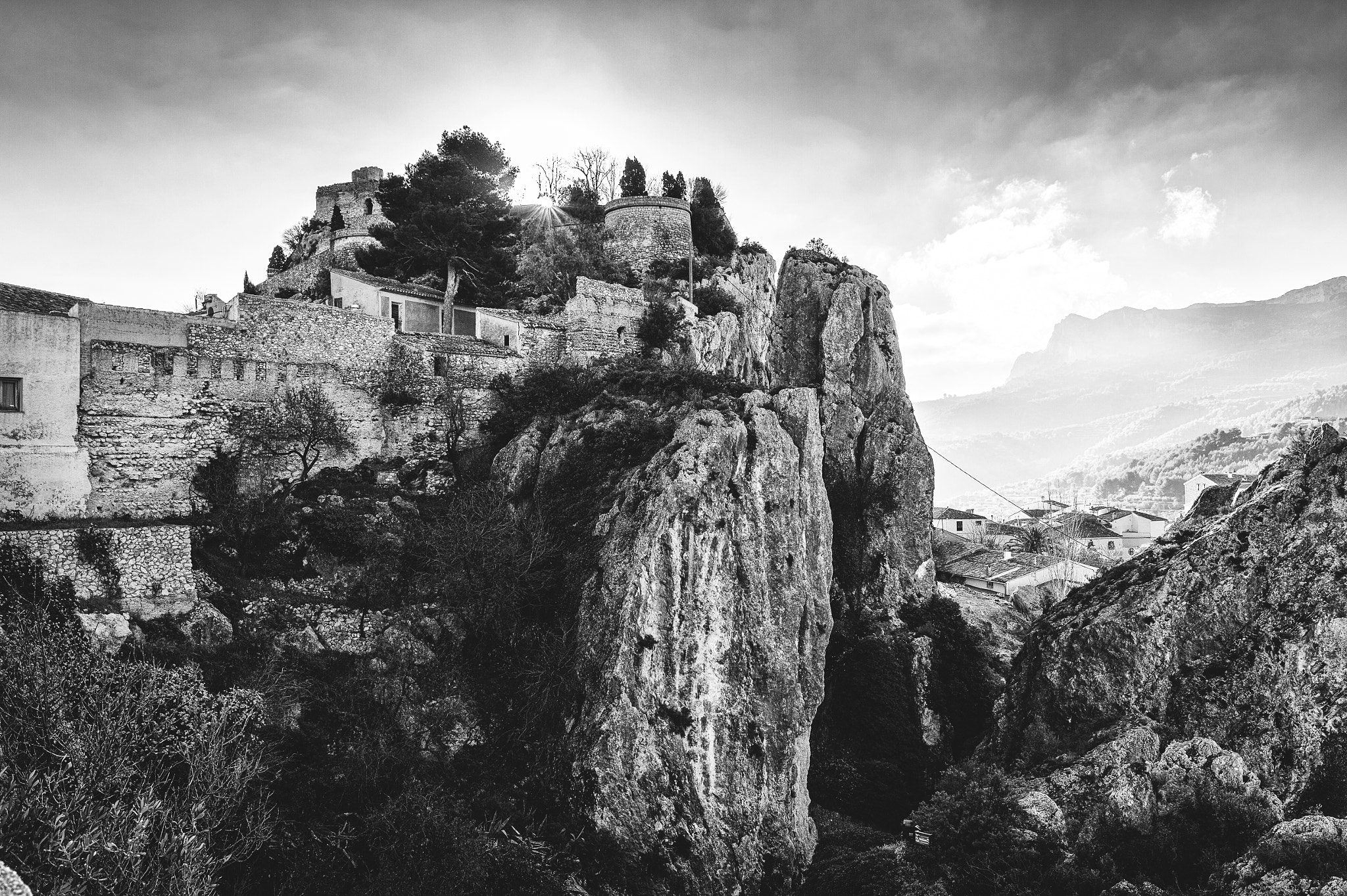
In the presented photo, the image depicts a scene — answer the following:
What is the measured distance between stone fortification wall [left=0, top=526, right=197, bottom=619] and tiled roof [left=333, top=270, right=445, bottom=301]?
1737cm

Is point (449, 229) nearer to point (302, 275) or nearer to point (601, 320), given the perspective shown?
point (601, 320)

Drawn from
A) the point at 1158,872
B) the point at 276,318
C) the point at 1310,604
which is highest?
the point at 276,318

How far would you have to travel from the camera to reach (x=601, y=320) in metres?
35.2

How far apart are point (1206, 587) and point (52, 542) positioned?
31766 millimetres

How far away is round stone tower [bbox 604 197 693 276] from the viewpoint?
43.9m

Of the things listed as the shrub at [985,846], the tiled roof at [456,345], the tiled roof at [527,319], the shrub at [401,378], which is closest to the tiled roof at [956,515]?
the tiled roof at [527,319]

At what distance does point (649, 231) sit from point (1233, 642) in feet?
107

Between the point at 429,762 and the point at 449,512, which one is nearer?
the point at 429,762

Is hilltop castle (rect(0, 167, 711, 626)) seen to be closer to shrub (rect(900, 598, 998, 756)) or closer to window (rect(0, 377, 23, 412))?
window (rect(0, 377, 23, 412))

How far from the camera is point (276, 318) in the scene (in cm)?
2805

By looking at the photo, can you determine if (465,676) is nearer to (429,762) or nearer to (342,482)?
(429,762)

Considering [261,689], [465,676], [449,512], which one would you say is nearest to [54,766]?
[261,689]

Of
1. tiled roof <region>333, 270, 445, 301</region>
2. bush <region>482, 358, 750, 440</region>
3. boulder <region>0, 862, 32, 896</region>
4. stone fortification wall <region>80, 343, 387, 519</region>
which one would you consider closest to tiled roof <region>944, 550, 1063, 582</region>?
bush <region>482, 358, 750, 440</region>

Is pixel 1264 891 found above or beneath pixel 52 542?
beneath
